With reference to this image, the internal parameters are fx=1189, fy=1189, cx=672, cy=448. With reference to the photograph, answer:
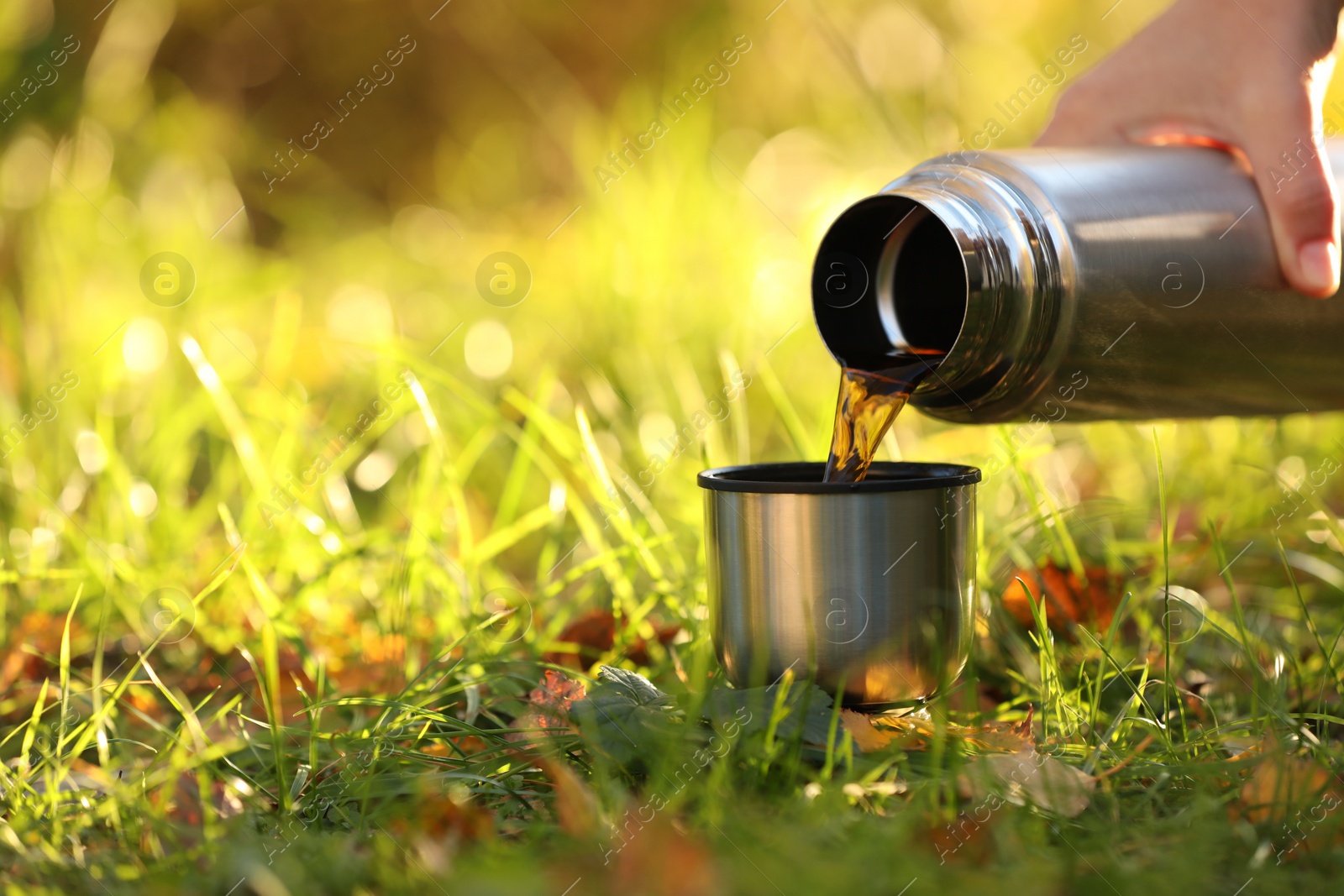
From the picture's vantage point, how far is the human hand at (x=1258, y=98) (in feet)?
4.94

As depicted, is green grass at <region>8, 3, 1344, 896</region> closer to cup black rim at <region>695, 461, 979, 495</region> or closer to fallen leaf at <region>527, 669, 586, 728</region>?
fallen leaf at <region>527, 669, 586, 728</region>

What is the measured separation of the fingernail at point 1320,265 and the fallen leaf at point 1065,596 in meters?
0.52

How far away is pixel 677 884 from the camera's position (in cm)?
100

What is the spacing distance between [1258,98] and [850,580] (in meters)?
0.85

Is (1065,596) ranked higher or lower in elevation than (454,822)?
lower

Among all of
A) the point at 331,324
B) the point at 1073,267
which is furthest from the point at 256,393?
the point at 1073,267

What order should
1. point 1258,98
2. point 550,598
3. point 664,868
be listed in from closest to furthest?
point 664,868
point 1258,98
point 550,598

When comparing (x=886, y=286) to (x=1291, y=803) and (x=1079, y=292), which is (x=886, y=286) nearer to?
(x=1079, y=292)

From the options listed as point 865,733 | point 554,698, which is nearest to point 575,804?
point 554,698

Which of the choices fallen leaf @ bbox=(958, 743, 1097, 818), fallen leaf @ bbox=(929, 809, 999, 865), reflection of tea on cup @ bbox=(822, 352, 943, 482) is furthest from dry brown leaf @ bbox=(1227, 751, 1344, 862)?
reflection of tea on cup @ bbox=(822, 352, 943, 482)

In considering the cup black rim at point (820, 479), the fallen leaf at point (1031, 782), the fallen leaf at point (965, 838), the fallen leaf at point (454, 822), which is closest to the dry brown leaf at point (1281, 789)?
the fallen leaf at point (1031, 782)

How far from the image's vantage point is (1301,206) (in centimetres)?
150

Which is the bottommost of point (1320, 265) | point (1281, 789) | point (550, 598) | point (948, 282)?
point (1281, 789)

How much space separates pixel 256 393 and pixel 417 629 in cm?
95
